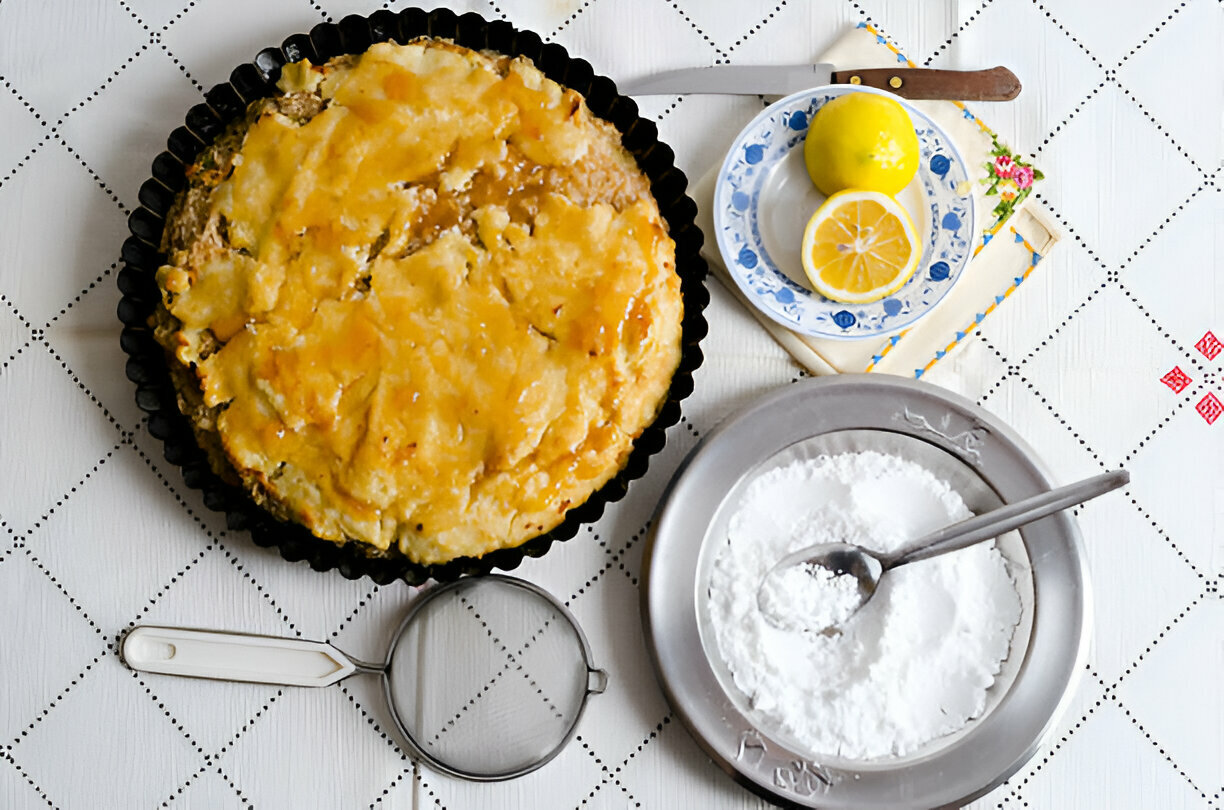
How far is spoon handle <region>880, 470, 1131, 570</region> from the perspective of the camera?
5.96 feet

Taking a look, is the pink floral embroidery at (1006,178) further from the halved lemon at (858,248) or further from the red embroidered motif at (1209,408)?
the red embroidered motif at (1209,408)

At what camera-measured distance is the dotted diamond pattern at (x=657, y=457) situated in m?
1.97

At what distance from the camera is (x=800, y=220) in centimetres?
196

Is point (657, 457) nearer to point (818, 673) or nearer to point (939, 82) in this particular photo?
point (818, 673)

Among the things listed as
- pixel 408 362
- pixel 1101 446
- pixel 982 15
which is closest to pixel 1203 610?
pixel 1101 446

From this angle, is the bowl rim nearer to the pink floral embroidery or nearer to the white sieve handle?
the white sieve handle

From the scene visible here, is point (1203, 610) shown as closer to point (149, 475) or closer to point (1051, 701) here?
point (1051, 701)

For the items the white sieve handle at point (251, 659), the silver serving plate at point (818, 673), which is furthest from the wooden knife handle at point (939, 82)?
the white sieve handle at point (251, 659)

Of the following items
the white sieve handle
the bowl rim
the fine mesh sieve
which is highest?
the bowl rim

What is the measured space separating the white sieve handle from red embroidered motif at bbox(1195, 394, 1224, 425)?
1802 mm

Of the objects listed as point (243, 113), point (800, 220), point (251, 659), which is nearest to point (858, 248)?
point (800, 220)

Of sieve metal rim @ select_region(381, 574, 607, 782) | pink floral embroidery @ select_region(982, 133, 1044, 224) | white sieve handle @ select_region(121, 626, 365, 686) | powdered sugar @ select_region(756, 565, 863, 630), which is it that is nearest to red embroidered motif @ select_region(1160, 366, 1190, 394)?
pink floral embroidery @ select_region(982, 133, 1044, 224)

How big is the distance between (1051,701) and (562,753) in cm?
96

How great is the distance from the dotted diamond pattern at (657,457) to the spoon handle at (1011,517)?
0.22 metres
